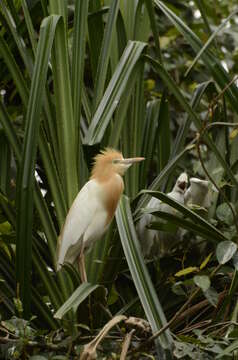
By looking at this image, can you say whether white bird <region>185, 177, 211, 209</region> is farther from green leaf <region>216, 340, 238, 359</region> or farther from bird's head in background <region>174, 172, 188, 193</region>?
green leaf <region>216, 340, 238, 359</region>

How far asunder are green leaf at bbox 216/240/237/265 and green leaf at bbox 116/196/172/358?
172 millimetres

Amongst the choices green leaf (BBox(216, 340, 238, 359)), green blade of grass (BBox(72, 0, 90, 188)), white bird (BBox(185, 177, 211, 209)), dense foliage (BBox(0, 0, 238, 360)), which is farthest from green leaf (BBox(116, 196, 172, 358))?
white bird (BBox(185, 177, 211, 209))

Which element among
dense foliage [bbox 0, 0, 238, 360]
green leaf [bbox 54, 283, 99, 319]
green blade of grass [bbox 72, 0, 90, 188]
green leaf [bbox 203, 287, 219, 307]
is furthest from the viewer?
green blade of grass [bbox 72, 0, 90, 188]

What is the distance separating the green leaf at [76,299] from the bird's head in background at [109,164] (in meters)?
0.32

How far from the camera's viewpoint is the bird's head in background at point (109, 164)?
1.74 meters

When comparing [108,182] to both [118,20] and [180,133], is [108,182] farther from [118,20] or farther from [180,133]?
[118,20]

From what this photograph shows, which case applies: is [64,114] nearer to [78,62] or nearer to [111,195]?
[78,62]

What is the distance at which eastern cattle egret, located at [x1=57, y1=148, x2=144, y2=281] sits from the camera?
1.66m

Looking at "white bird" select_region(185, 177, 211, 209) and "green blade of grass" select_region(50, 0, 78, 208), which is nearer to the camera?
"green blade of grass" select_region(50, 0, 78, 208)

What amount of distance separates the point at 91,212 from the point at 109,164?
13cm

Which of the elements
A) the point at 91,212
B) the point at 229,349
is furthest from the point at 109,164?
the point at 229,349

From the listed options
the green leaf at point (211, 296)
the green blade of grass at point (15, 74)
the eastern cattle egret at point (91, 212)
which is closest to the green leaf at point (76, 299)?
the eastern cattle egret at point (91, 212)

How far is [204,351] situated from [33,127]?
591mm

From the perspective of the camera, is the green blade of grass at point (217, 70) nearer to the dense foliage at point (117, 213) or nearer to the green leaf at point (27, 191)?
the dense foliage at point (117, 213)
